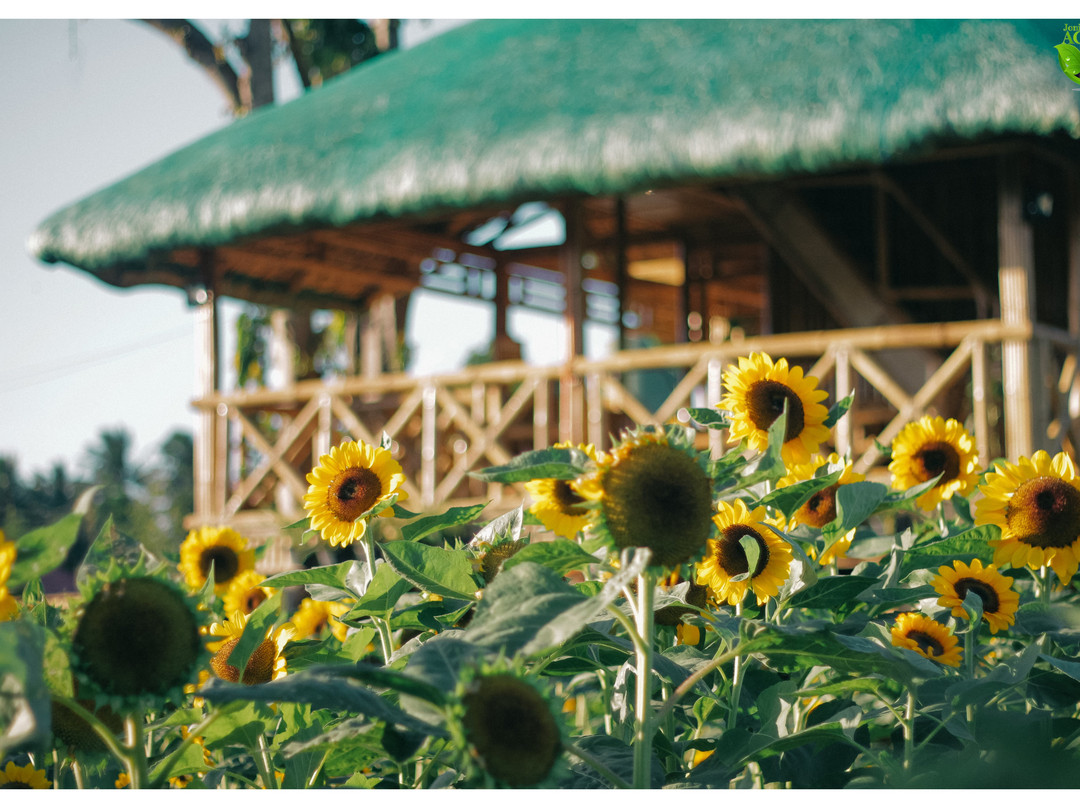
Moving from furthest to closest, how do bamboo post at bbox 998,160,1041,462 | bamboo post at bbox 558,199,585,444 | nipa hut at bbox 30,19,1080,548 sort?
1. bamboo post at bbox 558,199,585,444
2. nipa hut at bbox 30,19,1080,548
3. bamboo post at bbox 998,160,1041,462

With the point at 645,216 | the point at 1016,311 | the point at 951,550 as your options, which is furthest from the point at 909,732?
the point at 645,216

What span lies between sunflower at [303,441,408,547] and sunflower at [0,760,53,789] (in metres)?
0.36

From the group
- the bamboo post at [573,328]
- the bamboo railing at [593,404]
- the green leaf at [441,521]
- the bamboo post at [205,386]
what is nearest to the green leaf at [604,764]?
the green leaf at [441,521]

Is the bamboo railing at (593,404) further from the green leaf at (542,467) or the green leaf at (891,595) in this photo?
the green leaf at (542,467)

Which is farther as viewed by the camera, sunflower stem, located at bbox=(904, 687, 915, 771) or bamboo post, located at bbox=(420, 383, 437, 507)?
bamboo post, located at bbox=(420, 383, 437, 507)

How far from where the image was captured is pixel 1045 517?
3.97ft

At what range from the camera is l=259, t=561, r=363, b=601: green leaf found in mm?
1116

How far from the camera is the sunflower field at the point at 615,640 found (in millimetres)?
716

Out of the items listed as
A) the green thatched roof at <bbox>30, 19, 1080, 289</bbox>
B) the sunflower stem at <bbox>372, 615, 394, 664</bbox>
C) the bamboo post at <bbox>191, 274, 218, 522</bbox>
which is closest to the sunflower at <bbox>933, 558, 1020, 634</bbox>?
the sunflower stem at <bbox>372, 615, 394, 664</bbox>

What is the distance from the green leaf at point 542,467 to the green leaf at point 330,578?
327 millimetres

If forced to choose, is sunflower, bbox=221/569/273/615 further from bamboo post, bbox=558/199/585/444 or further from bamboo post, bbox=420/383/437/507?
bamboo post, bbox=420/383/437/507

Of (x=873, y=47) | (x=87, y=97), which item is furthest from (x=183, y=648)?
(x=873, y=47)

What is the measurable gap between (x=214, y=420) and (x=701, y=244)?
417 cm

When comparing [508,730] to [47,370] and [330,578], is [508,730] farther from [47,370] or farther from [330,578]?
[47,370]
